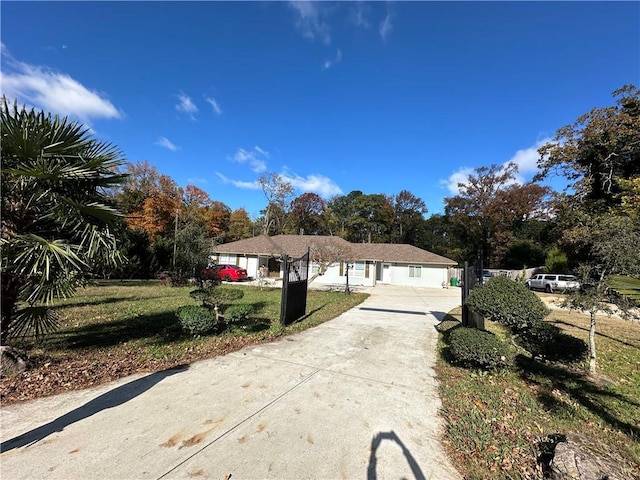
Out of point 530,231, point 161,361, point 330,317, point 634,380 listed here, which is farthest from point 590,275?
point 530,231

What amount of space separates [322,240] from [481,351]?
20066 millimetres

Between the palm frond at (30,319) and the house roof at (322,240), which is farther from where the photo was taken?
the house roof at (322,240)

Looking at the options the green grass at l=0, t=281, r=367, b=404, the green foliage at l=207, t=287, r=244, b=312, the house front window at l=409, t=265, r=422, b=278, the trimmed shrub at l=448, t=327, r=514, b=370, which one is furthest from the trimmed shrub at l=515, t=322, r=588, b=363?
the house front window at l=409, t=265, r=422, b=278

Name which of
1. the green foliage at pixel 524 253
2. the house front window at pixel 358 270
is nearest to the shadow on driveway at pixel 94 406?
the house front window at pixel 358 270

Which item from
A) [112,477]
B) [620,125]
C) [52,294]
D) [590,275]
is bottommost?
[112,477]

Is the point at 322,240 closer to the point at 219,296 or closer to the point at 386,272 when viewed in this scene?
the point at 386,272

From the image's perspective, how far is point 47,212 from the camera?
4355 millimetres

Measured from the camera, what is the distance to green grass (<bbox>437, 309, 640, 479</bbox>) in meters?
2.90

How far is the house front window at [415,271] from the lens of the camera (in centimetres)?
2573

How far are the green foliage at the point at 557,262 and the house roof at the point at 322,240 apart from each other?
9.60 m

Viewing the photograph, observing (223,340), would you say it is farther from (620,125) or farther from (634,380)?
(620,125)

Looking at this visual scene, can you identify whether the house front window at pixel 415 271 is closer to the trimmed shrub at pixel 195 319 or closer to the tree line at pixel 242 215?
the tree line at pixel 242 215

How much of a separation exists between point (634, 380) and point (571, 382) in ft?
4.31

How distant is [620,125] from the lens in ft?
59.2
